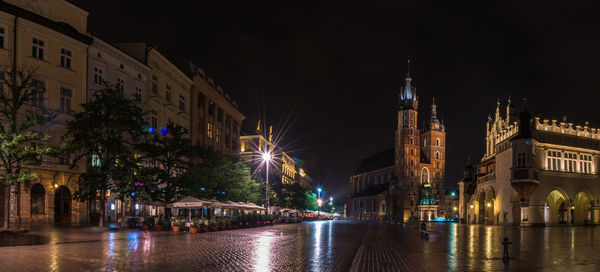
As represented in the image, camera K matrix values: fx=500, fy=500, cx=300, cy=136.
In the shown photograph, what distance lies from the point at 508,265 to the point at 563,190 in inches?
2010

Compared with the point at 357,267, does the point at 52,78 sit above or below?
above

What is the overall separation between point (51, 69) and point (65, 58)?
5.87ft

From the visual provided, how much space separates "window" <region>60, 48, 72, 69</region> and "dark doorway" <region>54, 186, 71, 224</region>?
29.8 feet

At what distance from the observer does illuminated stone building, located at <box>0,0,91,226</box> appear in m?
33.3

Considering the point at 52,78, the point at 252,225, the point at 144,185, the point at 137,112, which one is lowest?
the point at 252,225

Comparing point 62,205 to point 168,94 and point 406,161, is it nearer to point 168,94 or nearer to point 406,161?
point 168,94

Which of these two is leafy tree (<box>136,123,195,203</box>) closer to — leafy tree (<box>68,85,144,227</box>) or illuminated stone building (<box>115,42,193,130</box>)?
leafy tree (<box>68,85,144,227</box>)

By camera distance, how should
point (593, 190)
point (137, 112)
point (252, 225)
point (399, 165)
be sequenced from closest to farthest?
point (137, 112) < point (252, 225) < point (593, 190) < point (399, 165)

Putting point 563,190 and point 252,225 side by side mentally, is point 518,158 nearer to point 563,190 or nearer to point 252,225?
point 563,190

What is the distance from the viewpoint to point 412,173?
148m

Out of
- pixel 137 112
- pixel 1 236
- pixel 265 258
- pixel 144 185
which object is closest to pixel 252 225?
pixel 144 185

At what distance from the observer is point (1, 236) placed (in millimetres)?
24562

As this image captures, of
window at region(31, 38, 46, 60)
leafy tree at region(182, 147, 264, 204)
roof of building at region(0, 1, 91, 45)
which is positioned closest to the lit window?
leafy tree at region(182, 147, 264, 204)

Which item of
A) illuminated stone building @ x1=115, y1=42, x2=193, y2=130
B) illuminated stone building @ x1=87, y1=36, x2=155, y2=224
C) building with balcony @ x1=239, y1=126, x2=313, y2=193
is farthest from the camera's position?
building with balcony @ x1=239, y1=126, x2=313, y2=193
